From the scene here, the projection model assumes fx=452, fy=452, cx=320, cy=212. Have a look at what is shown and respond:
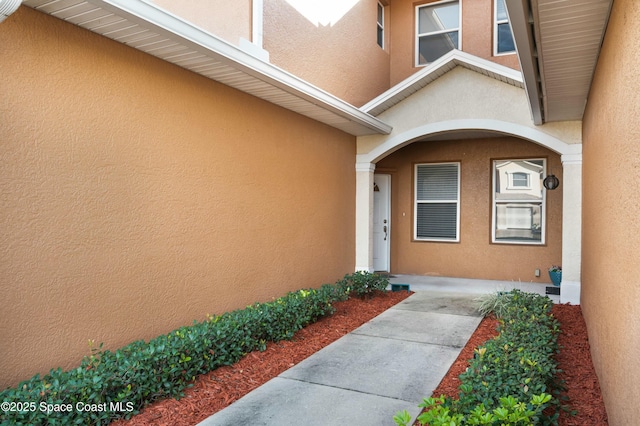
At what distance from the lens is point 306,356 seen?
5.02 metres

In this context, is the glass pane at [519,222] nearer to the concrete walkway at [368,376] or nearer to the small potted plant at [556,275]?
the small potted plant at [556,275]

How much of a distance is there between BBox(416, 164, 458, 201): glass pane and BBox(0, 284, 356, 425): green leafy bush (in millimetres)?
6279

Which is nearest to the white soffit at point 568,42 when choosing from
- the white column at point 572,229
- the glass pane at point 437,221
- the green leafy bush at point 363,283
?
the white column at point 572,229

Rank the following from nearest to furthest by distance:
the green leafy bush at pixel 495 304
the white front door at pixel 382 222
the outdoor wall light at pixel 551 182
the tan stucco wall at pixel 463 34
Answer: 1. the green leafy bush at pixel 495 304
2. the outdoor wall light at pixel 551 182
3. the tan stucco wall at pixel 463 34
4. the white front door at pixel 382 222

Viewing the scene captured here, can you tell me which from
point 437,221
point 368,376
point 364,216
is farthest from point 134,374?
point 437,221

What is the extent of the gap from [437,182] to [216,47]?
7.15m

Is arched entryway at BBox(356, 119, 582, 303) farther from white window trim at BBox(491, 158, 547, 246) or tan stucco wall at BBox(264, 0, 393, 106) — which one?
tan stucco wall at BBox(264, 0, 393, 106)

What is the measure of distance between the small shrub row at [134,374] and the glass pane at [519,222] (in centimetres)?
642

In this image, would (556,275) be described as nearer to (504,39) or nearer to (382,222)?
(382,222)

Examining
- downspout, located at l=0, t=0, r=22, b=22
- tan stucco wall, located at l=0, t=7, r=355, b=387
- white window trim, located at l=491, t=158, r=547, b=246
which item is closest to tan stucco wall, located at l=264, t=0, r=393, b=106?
tan stucco wall, located at l=0, t=7, r=355, b=387

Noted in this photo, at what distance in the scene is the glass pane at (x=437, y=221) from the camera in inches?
411

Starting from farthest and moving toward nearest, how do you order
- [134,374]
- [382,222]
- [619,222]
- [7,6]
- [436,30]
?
[382,222]
[436,30]
[134,374]
[619,222]
[7,6]

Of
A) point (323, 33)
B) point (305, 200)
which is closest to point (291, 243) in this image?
point (305, 200)

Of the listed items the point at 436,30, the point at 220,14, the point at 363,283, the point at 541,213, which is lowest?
the point at 363,283
